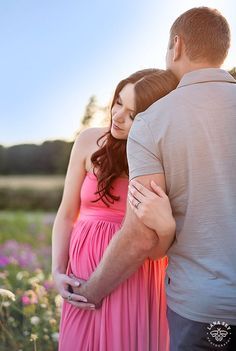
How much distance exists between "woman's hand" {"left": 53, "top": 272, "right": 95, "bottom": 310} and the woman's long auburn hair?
14.7 inches

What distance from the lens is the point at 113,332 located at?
2.38 meters

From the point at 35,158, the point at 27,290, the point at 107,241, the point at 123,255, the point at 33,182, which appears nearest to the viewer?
the point at 123,255

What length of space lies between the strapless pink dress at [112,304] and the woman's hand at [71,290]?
0.05 m

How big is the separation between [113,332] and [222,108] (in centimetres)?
111

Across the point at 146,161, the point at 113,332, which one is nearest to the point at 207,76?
the point at 146,161

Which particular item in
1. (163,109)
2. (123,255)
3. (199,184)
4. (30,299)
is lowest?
(30,299)

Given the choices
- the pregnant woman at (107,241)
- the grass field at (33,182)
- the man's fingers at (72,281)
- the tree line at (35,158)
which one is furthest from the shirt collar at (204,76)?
the grass field at (33,182)

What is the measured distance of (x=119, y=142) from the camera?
2.57m

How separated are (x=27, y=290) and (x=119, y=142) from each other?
194 cm

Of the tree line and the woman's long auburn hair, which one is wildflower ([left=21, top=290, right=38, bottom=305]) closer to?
the woman's long auburn hair

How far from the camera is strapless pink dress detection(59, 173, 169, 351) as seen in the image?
238 cm

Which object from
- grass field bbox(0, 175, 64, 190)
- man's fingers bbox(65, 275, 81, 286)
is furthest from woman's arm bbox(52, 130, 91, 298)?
grass field bbox(0, 175, 64, 190)

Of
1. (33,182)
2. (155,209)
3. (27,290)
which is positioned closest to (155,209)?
(155,209)

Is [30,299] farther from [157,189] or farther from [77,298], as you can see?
[157,189]
